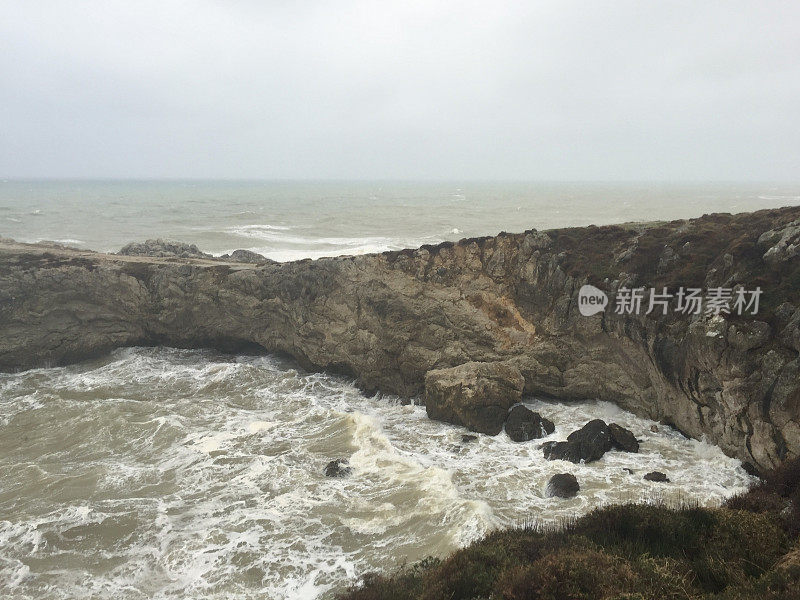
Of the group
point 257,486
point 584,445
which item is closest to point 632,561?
point 584,445

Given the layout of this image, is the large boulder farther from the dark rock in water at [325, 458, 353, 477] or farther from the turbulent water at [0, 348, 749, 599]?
the dark rock in water at [325, 458, 353, 477]

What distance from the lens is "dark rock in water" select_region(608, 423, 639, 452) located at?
16.3 metres

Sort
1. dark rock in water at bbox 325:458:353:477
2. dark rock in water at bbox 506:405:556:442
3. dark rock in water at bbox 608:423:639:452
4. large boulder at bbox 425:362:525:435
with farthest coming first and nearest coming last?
1. large boulder at bbox 425:362:525:435
2. dark rock in water at bbox 506:405:556:442
3. dark rock in water at bbox 608:423:639:452
4. dark rock in water at bbox 325:458:353:477

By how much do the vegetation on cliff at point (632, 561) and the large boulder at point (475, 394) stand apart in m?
7.47

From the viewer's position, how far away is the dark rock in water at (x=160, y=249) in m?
40.1

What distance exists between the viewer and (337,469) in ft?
50.6

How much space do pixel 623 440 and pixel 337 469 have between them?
9.72 meters

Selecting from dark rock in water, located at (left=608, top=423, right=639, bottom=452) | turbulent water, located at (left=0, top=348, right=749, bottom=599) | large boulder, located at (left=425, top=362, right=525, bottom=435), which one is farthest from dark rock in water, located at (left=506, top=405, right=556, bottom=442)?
dark rock in water, located at (left=608, top=423, right=639, bottom=452)

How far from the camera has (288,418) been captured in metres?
19.6

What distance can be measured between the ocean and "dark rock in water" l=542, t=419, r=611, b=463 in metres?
0.41

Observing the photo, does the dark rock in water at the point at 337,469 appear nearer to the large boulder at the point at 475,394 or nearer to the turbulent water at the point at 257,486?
the turbulent water at the point at 257,486

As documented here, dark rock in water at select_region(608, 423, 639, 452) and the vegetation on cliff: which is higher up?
the vegetation on cliff

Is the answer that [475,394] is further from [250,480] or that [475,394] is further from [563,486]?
[250,480]

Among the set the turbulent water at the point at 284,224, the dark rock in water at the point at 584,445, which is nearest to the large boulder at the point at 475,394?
the dark rock in water at the point at 584,445
